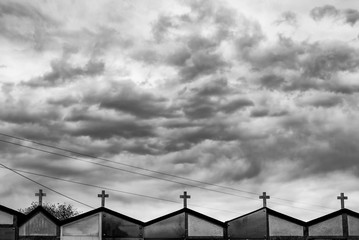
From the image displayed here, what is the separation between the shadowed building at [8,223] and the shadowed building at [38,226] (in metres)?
0.33

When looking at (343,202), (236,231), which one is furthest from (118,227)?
(343,202)

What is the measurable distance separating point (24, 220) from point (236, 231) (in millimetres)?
13108

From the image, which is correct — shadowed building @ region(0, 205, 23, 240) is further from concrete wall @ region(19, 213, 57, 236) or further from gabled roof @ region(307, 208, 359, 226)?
gabled roof @ region(307, 208, 359, 226)

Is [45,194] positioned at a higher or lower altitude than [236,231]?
higher

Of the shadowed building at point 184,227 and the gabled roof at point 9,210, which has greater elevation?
the gabled roof at point 9,210

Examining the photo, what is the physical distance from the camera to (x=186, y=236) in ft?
123

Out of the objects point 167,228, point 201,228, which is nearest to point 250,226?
point 201,228

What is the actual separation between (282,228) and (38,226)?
15.2m

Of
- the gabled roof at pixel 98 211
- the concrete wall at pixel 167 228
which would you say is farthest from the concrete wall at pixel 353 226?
the gabled roof at pixel 98 211

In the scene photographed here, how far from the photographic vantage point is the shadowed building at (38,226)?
36438 millimetres

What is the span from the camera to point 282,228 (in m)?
38.0

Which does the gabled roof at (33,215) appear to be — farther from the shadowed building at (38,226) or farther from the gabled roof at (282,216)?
the gabled roof at (282,216)

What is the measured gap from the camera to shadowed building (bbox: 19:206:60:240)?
36438mm

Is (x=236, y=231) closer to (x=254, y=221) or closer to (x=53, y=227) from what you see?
(x=254, y=221)
